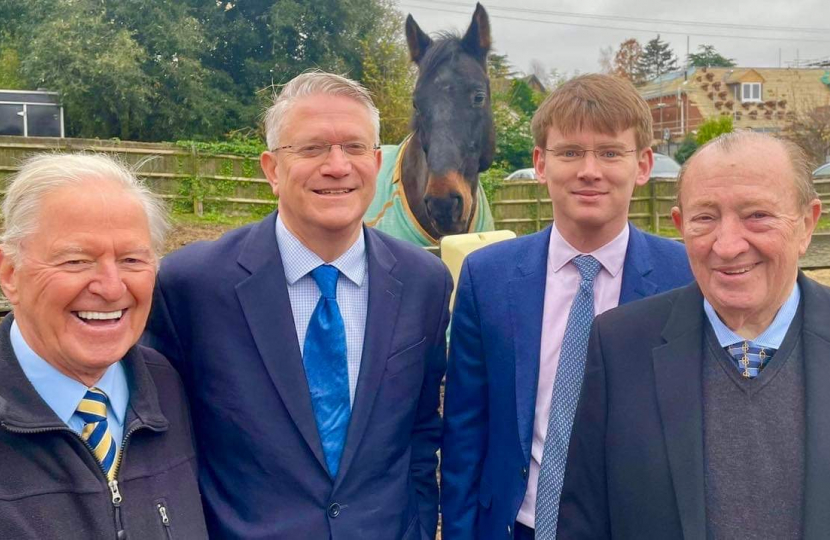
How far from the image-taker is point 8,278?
1.74 m

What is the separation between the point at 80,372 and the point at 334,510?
74cm

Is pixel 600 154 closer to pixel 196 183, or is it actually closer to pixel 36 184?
pixel 36 184

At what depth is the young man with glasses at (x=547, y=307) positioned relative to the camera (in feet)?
7.07

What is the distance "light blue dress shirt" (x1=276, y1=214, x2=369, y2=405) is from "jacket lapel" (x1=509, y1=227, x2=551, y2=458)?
0.44m

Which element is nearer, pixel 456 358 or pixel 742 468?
pixel 742 468

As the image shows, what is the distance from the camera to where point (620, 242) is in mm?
2238

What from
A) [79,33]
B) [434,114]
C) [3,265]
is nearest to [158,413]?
[3,265]

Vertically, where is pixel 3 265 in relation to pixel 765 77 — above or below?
below

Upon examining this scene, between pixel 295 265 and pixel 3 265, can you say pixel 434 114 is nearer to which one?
pixel 295 265

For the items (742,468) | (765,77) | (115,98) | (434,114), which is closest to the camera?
(742,468)

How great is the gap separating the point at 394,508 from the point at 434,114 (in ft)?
9.55

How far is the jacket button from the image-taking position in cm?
203

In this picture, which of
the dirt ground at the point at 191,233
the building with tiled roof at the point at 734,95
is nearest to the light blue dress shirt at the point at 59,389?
the dirt ground at the point at 191,233

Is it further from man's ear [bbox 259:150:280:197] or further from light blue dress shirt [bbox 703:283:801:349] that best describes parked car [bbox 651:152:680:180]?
light blue dress shirt [bbox 703:283:801:349]
